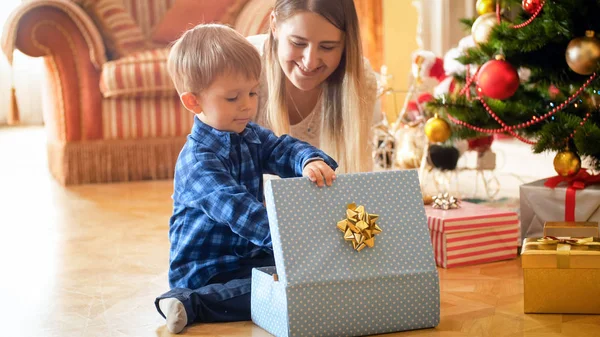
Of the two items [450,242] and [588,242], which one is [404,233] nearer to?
[588,242]

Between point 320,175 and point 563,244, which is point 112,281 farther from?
point 563,244

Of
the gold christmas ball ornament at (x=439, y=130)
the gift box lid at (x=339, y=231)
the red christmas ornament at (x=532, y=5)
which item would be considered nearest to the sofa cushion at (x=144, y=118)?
the gold christmas ball ornament at (x=439, y=130)

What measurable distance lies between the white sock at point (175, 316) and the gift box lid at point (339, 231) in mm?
239

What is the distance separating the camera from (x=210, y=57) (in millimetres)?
1691

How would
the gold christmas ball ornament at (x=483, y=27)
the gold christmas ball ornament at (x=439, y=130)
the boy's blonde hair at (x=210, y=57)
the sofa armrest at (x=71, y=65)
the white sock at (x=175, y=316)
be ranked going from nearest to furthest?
the white sock at (x=175, y=316)
the boy's blonde hair at (x=210, y=57)
the gold christmas ball ornament at (x=483, y=27)
the gold christmas ball ornament at (x=439, y=130)
the sofa armrest at (x=71, y=65)

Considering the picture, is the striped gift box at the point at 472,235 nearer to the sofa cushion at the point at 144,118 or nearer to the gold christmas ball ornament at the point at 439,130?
the gold christmas ball ornament at the point at 439,130

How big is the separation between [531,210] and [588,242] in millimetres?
518

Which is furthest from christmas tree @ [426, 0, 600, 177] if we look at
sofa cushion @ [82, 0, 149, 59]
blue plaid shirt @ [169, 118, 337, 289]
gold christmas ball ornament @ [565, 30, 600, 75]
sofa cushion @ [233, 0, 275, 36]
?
sofa cushion @ [82, 0, 149, 59]

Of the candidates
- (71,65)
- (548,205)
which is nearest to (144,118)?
(71,65)

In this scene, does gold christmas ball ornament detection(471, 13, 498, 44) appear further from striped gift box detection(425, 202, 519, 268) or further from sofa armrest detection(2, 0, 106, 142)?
sofa armrest detection(2, 0, 106, 142)

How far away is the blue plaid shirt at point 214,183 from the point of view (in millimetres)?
1669

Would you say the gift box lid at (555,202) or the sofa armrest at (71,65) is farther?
the sofa armrest at (71,65)

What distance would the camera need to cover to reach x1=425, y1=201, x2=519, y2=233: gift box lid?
207 centimetres

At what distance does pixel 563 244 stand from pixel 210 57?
2.63ft
